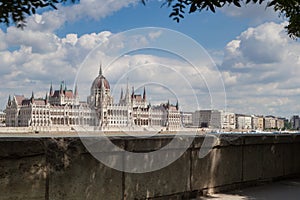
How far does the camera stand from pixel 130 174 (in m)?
5.61

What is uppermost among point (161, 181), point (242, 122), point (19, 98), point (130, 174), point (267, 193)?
point (19, 98)

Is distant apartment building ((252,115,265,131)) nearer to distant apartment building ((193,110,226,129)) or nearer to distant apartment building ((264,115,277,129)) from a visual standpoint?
distant apartment building ((264,115,277,129))

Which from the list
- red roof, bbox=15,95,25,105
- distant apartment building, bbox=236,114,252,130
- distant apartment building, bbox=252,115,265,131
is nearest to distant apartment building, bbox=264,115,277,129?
distant apartment building, bbox=252,115,265,131

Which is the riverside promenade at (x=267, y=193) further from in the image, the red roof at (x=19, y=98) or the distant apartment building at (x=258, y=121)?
the red roof at (x=19, y=98)

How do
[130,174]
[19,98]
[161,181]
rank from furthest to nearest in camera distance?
[19,98] < [161,181] < [130,174]

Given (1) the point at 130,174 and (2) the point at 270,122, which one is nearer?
(1) the point at 130,174

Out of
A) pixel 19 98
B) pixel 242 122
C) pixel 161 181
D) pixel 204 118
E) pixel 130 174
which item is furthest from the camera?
pixel 19 98

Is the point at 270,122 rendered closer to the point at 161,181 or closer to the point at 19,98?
the point at 19,98

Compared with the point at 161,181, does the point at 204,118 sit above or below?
above

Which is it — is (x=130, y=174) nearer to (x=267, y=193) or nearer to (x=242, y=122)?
(x=267, y=193)

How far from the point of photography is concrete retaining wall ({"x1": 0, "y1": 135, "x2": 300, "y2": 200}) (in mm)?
4520

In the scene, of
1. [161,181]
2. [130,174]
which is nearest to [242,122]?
[161,181]

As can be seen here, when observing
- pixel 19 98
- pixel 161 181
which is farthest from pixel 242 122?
pixel 161 181

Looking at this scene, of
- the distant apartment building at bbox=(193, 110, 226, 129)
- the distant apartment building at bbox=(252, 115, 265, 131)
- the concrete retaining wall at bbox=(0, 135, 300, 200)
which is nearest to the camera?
the concrete retaining wall at bbox=(0, 135, 300, 200)
